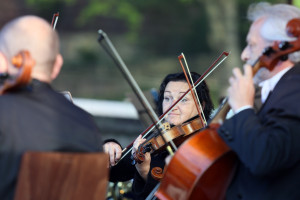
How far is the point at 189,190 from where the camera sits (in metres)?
2.46

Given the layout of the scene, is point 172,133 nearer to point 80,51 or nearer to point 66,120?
point 66,120

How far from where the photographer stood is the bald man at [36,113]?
7.10ft

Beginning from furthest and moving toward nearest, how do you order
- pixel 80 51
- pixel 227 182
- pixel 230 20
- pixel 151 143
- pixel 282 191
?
pixel 80 51, pixel 230 20, pixel 151 143, pixel 227 182, pixel 282 191

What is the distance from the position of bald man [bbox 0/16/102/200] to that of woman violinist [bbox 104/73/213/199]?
40.4 inches

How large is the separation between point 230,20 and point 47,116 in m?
10.6

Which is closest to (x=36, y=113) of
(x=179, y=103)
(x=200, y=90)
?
(x=179, y=103)

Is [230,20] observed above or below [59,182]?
below

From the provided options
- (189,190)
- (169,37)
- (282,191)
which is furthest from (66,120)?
(169,37)

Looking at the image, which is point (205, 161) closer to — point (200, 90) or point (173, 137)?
point (173, 137)

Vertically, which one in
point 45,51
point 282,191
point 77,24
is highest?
point 45,51

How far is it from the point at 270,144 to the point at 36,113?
2.81 feet

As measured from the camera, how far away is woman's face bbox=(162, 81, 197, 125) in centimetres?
357

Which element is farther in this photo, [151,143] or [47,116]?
[151,143]

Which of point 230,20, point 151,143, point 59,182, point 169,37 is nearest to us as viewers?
point 59,182
